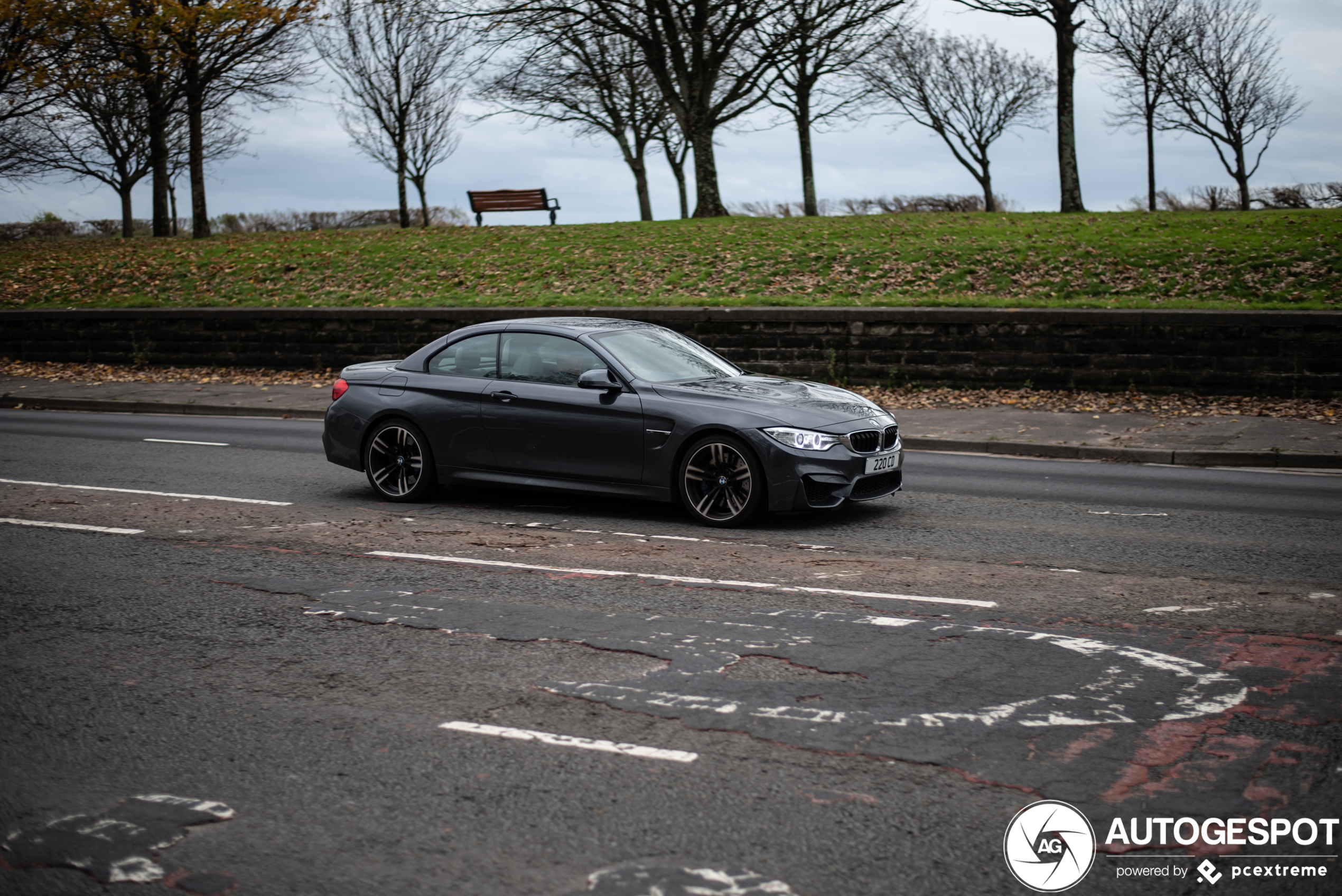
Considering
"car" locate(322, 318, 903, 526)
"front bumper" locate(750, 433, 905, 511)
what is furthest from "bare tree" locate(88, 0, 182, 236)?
"front bumper" locate(750, 433, 905, 511)

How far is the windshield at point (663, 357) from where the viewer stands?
8.63m

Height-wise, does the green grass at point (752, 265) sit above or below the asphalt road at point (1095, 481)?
above

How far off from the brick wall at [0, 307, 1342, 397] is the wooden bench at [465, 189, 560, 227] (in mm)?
12289

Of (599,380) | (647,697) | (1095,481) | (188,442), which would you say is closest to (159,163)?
(188,442)

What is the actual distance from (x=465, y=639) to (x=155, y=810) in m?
1.93

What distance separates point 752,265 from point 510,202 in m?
13.9

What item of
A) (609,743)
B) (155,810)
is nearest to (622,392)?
(609,743)

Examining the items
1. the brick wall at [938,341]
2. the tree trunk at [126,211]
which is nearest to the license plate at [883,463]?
the brick wall at [938,341]

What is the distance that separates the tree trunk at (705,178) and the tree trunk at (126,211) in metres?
25.3

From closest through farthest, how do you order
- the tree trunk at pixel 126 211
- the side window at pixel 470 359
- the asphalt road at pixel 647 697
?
the asphalt road at pixel 647 697 < the side window at pixel 470 359 < the tree trunk at pixel 126 211

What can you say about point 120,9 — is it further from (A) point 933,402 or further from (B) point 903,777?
(B) point 903,777

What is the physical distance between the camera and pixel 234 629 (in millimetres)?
5602

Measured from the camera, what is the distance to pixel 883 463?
8.22 metres

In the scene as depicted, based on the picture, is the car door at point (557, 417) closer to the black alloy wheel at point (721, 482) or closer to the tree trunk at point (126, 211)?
the black alloy wheel at point (721, 482)
